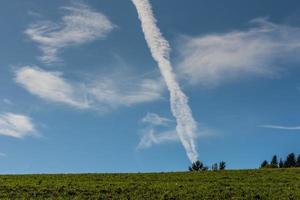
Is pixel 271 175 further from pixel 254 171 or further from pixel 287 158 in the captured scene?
pixel 287 158

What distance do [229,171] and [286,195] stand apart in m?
19.8

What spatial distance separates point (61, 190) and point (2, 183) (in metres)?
7.40

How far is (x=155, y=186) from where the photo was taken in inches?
1729

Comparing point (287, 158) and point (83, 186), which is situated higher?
point (287, 158)

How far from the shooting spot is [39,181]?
48.2 m

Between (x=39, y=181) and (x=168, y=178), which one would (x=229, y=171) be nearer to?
(x=168, y=178)

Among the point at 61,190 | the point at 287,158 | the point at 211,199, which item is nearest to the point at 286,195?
the point at 211,199

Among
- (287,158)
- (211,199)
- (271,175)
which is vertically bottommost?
(211,199)

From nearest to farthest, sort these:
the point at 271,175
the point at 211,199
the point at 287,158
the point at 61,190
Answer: the point at 211,199, the point at 61,190, the point at 271,175, the point at 287,158

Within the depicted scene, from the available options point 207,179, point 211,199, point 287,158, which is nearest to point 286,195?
point 211,199

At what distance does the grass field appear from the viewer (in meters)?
39.6

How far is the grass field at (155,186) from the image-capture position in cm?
3959

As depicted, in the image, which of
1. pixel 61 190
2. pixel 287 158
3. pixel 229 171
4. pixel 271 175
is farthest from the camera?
pixel 287 158

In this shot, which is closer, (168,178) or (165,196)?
(165,196)
